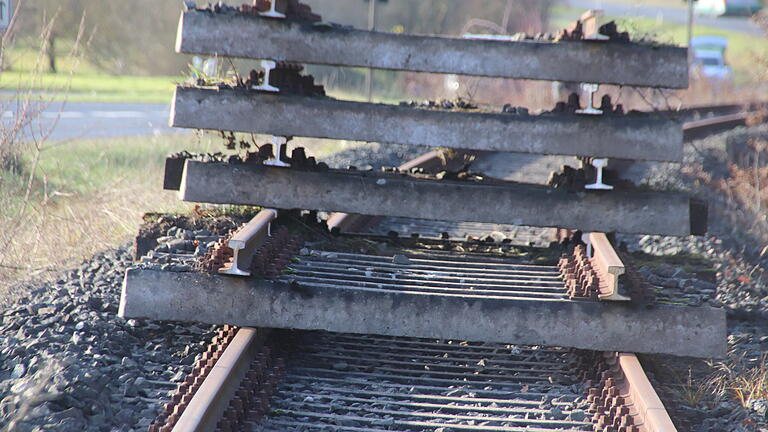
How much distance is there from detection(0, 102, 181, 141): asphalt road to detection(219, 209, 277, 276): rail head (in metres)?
9.31

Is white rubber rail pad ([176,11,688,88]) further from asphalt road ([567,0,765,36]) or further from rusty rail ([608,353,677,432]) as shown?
asphalt road ([567,0,765,36])

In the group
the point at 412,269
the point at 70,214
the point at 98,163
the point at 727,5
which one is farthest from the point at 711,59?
the point at 412,269

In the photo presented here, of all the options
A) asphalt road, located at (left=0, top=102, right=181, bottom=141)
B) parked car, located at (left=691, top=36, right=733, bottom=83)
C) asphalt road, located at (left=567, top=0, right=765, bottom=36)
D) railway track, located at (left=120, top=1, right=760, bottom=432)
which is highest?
asphalt road, located at (left=567, top=0, right=765, bottom=36)

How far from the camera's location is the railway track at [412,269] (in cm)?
440

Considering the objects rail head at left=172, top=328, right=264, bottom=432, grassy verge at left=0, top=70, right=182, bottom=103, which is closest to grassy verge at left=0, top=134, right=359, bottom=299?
rail head at left=172, top=328, right=264, bottom=432

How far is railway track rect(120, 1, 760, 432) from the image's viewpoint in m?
4.40

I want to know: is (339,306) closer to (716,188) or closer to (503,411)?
(503,411)

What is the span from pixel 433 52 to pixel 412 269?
60.4 inches

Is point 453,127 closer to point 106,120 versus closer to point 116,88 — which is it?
point 106,120

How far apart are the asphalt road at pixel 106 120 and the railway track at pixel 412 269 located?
8.64 m

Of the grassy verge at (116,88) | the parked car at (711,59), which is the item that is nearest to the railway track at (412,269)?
the grassy verge at (116,88)

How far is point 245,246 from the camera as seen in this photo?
4918 millimetres

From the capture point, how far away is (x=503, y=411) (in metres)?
4.35

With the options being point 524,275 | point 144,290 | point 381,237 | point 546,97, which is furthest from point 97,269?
point 546,97
